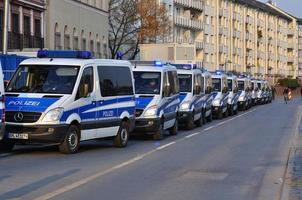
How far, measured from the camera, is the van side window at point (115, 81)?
1727 cm

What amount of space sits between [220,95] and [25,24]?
13402 mm

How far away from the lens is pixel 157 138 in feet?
69.7

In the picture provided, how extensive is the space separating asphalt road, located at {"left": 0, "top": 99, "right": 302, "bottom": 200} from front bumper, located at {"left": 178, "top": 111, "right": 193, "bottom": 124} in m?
5.63

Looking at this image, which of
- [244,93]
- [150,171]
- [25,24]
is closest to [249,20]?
[244,93]

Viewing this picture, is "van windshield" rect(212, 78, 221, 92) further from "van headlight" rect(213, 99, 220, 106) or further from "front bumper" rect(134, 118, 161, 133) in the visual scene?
"front bumper" rect(134, 118, 161, 133)

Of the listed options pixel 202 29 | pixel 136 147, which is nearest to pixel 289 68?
pixel 202 29

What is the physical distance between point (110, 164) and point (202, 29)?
7959 cm

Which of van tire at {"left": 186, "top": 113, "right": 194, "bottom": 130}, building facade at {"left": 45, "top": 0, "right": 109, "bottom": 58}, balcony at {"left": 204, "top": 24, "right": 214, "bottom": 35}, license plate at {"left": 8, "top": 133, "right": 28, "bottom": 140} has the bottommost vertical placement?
van tire at {"left": 186, "top": 113, "right": 194, "bottom": 130}

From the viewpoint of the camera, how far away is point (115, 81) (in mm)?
17922

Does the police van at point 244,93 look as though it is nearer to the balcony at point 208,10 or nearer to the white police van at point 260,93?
the white police van at point 260,93

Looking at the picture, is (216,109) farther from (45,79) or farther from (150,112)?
(45,79)

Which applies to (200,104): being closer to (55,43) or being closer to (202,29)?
(55,43)

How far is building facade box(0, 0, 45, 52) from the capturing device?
126 feet

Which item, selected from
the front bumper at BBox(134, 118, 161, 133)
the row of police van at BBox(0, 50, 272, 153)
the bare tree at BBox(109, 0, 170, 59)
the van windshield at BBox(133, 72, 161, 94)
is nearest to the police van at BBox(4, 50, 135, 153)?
the row of police van at BBox(0, 50, 272, 153)
